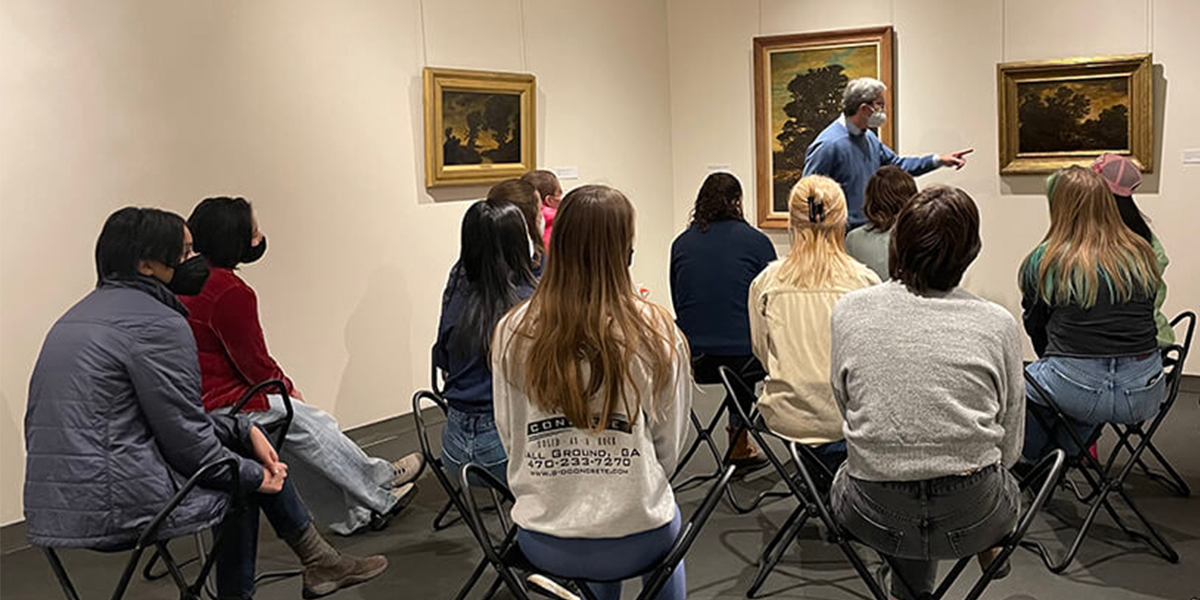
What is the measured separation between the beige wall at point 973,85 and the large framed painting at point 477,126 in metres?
1.82

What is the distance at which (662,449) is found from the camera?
8.70 ft

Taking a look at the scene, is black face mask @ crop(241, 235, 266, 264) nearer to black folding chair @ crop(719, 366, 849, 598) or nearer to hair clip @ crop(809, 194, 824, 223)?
black folding chair @ crop(719, 366, 849, 598)

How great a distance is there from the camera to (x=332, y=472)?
15.0ft

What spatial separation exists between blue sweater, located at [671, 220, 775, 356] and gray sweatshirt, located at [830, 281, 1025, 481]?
1970mm

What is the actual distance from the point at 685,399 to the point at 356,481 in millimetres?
2396

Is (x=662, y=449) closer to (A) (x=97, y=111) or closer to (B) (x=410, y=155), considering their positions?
(A) (x=97, y=111)

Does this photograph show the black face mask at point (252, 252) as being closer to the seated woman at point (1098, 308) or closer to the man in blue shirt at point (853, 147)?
the seated woman at point (1098, 308)

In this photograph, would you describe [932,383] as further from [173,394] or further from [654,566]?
[173,394]

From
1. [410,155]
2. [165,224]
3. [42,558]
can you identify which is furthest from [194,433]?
[410,155]

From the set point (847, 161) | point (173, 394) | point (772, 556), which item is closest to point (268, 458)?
point (173, 394)

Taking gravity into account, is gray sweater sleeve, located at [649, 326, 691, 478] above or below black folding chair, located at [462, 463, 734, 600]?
above

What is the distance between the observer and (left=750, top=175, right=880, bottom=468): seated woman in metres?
3.75

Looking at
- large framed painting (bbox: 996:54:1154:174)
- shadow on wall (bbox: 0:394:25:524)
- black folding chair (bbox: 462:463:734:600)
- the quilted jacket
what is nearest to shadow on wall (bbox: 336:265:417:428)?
shadow on wall (bbox: 0:394:25:524)

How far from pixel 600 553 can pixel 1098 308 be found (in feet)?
7.53
